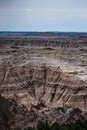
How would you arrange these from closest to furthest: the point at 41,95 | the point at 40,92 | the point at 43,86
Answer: the point at 41,95 < the point at 40,92 < the point at 43,86

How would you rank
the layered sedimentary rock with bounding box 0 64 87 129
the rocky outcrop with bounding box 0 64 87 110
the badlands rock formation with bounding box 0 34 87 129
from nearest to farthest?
1. the badlands rock formation with bounding box 0 34 87 129
2. the layered sedimentary rock with bounding box 0 64 87 129
3. the rocky outcrop with bounding box 0 64 87 110

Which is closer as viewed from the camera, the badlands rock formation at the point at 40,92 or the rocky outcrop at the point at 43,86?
the badlands rock formation at the point at 40,92

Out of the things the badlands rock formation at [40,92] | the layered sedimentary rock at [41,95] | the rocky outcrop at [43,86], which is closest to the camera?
the badlands rock formation at [40,92]

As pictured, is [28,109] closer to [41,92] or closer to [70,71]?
[41,92]

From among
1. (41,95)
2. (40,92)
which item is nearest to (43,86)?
(40,92)

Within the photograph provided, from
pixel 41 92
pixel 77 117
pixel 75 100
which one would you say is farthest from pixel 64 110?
pixel 41 92

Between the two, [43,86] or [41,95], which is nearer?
[41,95]

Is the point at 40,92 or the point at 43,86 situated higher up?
the point at 43,86

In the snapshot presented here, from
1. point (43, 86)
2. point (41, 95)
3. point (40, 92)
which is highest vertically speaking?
point (43, 86)

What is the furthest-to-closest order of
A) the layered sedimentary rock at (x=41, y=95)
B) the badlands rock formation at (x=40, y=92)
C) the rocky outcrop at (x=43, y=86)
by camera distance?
the rocky outcrop at (x=43, y=86)
the layered sedimentary rock at (x=41, y=95)
the badlands rock formation at (x=40, y=92)

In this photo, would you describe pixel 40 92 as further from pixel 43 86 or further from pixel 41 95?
pixel 43 86

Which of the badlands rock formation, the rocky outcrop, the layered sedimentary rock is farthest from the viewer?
the rocky outcrop

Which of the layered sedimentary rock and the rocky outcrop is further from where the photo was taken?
the rocky outcrop
